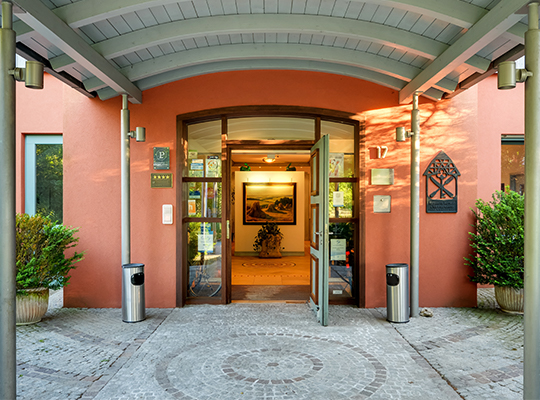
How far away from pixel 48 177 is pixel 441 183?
258 inches

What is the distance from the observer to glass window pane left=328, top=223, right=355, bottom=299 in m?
5.71

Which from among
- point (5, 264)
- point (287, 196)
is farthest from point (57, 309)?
point (287, 196)

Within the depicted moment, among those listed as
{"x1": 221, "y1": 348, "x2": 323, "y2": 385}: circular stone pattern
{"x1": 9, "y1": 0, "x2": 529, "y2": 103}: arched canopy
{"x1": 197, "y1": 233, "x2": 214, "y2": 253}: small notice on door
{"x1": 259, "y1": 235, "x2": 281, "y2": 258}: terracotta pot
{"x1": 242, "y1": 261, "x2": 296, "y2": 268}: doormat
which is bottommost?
{"x1": 242, "y1": 261, "x2": 296, "y2": 268}: doormat

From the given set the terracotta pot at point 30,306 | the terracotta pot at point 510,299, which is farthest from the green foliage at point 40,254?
the terracotta pot at point 510,299

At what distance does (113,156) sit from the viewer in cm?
548

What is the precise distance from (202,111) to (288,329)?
3.27 metres

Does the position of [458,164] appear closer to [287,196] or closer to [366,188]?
[366,188]

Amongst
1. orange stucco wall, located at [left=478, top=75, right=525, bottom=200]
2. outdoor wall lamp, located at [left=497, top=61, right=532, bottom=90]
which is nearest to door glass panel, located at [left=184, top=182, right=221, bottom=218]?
outdoor wall lamp, located at [left=497, top=61, right=532, bottom=90]

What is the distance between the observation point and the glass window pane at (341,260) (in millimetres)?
5707

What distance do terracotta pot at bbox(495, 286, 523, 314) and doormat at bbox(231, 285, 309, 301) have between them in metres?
2.71

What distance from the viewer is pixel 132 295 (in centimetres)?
483

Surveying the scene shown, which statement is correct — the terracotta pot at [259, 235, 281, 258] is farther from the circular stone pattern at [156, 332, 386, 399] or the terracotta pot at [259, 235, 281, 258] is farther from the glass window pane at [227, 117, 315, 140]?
the circular stone pattern at [156, 332, 386, 399]

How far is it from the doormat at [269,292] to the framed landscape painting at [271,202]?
465 centimetres

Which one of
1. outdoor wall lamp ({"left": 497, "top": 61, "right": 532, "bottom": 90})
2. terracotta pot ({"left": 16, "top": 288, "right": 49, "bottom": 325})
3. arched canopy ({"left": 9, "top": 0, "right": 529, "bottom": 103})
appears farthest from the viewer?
terracotta pot ({"left": 16, "top": 288, "right": 49, "bottom": 325})
